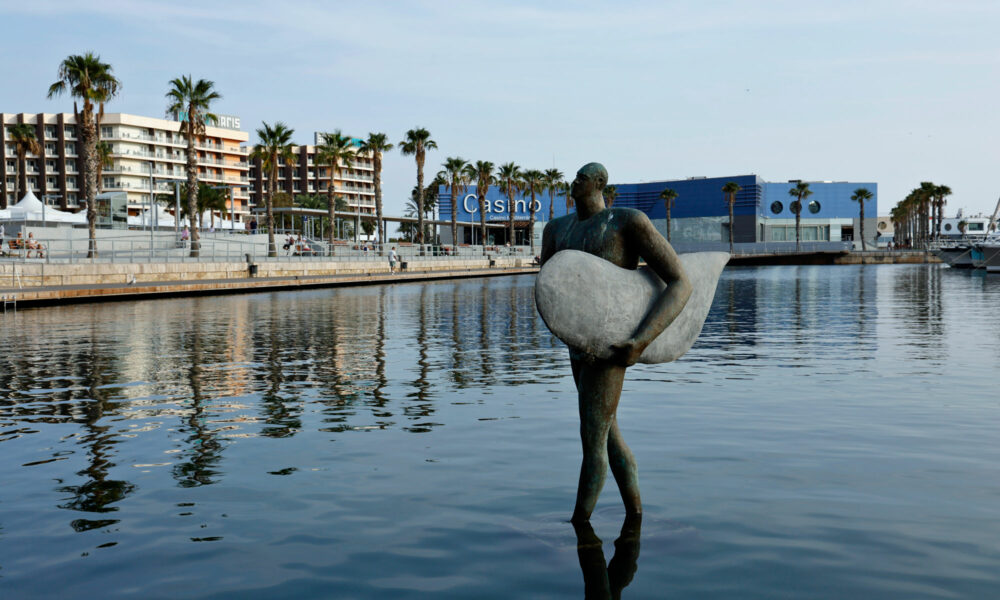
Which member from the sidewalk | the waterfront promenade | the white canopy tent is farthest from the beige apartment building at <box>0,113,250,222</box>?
the sidewalk

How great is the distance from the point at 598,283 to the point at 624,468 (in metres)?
1.26

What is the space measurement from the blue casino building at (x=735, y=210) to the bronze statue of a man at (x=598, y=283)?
387ft

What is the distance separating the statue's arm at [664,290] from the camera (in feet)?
13.8

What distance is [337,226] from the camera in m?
132

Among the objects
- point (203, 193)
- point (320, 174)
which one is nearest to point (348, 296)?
point (203, 193)

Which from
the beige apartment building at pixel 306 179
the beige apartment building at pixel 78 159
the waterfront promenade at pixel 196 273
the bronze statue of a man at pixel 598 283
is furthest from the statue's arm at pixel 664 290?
the beige apartment building at pixel 306 179

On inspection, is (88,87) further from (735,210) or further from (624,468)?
(735,210)

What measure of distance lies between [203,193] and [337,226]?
1443 inches

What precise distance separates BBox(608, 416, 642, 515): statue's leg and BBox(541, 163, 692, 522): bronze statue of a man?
49 millimetres

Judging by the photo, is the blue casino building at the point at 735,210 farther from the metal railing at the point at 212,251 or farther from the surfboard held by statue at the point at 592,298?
the surfboard held by statue at the point at 592,298

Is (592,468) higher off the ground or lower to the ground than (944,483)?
higher

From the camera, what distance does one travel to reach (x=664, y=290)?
432 centimetres

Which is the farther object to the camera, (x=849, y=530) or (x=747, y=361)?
(x=747, y=361)

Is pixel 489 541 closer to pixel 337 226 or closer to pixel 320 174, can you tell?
pixel 337 226
